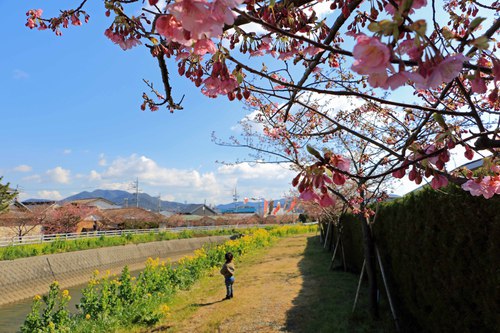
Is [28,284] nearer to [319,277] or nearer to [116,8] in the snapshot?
[319,277]

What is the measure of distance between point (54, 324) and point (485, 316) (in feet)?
18.6

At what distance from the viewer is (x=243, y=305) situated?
7.38 m

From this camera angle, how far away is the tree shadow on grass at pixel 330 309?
5762 mm

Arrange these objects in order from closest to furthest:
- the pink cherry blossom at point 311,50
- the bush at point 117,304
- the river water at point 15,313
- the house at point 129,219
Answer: the pink cherry blossom at point 311,50 < the bush at point 117,304 < the river water at point 15,313 < the house at point 129,219

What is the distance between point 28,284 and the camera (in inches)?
569

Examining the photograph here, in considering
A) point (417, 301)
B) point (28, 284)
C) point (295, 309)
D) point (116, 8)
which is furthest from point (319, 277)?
point (28, 284)

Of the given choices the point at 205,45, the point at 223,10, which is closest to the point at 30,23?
the point at 205,45

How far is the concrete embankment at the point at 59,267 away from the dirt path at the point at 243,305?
804 centimetres

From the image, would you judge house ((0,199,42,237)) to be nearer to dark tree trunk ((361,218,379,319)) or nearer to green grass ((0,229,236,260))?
green grass ((0,229,236,260))

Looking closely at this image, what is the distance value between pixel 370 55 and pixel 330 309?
6645 millimetres

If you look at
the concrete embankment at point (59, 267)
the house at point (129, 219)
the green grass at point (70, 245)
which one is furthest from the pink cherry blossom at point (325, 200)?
the house at point (129, 219)

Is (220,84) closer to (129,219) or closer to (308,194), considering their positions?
(308,194)

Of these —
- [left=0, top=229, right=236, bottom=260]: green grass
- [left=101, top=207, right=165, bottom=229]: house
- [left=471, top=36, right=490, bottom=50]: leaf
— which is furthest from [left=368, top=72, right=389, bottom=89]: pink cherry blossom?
[left=101, top=207, right=165, bottom=229]: house

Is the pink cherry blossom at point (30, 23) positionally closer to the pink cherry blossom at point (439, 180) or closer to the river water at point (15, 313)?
the pink cherry blossom at point (439, 180)
